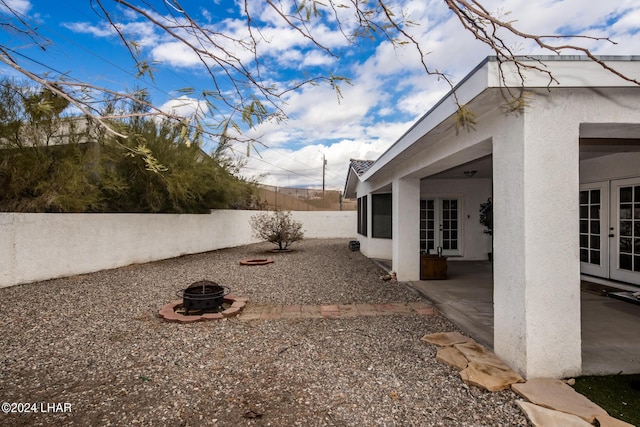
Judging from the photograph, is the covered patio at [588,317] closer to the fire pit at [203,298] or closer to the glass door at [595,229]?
the glass door at [595,229]

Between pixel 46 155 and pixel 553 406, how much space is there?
1031cm

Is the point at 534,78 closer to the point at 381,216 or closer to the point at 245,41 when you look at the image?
the point at 245,41

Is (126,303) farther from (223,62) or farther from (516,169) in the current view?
(516,169)

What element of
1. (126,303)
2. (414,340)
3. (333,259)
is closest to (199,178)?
(333,259)

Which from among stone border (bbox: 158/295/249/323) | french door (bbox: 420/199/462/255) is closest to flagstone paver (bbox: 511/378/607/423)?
stone border (bbox: 158/295/249/323)

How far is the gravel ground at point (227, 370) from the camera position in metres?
2.73

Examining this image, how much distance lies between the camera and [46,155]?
806 cm

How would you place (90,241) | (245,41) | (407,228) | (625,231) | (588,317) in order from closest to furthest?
(245,41)
(588,317)
(625,231)
(407,228)
(90,241)

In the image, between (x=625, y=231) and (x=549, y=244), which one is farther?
(x=625, y=231)

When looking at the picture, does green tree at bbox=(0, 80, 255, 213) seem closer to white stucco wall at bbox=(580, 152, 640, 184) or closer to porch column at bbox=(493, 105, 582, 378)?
porch column at bbox=(493, 105, 582, 378)

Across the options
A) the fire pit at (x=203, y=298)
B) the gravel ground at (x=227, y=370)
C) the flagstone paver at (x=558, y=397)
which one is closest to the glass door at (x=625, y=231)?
the gravel ground at (x=227, y=370)

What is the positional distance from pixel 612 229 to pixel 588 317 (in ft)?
10.6

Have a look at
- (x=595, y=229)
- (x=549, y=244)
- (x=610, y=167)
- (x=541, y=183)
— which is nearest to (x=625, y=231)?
(x=595, y=229)

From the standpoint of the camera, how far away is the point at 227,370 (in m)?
3.51
